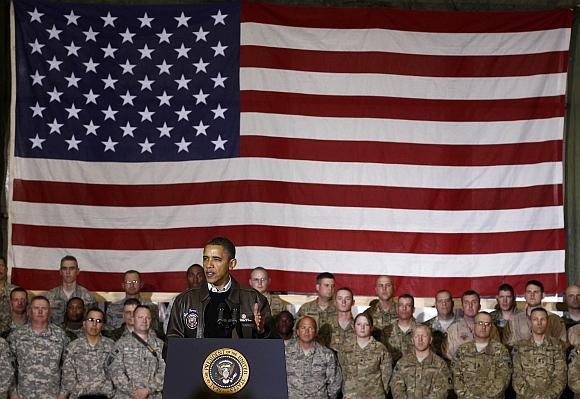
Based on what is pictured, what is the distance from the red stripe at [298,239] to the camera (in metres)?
9.69

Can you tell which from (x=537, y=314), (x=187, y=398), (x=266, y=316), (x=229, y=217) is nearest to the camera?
(x=187, y=398)

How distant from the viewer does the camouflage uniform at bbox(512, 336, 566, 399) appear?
8.12 meters

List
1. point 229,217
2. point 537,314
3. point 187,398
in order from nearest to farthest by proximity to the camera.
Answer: point 187,398, point 537,314, point 229,217

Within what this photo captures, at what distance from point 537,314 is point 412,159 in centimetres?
247

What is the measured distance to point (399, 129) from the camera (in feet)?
32.7

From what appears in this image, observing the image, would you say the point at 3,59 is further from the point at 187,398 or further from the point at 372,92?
the point at 187,398

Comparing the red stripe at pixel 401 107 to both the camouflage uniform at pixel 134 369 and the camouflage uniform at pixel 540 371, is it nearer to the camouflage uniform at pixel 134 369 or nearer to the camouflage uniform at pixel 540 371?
the camouflage uniform at pixel 540 371

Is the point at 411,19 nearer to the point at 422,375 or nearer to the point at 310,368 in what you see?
the point at 422,375

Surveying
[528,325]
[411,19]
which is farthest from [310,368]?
[411,19]

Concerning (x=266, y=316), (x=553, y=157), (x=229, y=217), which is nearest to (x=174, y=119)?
(x=229, y=217)

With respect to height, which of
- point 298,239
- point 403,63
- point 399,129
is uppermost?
point 403,63

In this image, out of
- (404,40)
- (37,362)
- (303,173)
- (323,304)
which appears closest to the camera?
(37,362)

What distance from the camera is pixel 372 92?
10.0 metres

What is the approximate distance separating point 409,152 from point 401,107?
1.71ft
